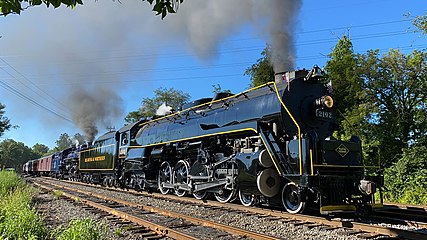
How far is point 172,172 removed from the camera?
41.1 feet

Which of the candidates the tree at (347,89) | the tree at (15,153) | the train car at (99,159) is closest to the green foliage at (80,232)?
the train car at (99,159)

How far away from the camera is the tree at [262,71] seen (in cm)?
2452

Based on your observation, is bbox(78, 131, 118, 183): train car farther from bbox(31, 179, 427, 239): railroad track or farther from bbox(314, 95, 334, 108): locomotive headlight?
bbox(314, 95, 334, 108): locomotive headlight

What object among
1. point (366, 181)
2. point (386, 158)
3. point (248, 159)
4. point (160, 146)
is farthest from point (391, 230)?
point (386, 158)

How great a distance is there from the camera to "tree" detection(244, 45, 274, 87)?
2452cm

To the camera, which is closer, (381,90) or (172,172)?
(172,172)

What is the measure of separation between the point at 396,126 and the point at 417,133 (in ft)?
3.00

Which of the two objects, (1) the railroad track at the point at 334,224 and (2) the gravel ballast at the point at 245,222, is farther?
(2) the gravel ballast at the point at 245,222

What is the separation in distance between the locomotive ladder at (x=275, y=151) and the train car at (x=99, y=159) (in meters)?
11.2

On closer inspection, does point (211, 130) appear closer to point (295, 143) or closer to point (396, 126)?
point (295, 143)

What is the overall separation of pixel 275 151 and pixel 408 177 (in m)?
7.58

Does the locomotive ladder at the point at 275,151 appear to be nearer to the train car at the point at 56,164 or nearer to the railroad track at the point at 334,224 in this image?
the railroad track at the point at 334,224

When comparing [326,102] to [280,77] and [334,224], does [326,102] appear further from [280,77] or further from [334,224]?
[334,224]

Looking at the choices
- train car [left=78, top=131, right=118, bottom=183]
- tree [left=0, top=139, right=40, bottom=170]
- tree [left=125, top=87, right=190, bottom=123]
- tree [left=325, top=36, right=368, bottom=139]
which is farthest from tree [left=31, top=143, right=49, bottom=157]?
tree [left=325, top=36, right=368, bottom=139]
